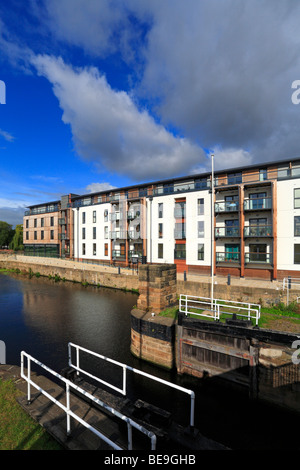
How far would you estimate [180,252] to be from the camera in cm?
3050

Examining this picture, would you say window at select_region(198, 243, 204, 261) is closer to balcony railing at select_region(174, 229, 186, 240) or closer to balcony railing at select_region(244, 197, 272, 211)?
balcony railing at select_region(174, 229, 186, 240)

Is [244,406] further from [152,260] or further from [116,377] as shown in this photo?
[152,260]

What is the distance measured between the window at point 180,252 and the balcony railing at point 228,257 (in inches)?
180

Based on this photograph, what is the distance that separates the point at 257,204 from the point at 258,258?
6.02 meters

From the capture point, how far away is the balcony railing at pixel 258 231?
24.1 m

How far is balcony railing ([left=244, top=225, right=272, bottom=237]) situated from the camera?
24.1 m

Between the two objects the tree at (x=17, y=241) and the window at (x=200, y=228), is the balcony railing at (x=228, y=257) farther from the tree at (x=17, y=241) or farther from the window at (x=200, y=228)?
the tree at (x=17, y=241)

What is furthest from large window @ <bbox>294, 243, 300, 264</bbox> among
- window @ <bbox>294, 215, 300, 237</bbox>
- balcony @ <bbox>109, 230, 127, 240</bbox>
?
balcony @ <bbox>109, 230, 127, 240</bbox>

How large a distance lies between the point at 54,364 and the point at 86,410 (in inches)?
303

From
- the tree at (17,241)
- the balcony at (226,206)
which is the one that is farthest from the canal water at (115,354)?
the tree at (17,241)

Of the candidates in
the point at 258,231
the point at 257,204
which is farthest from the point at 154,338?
the point at 257,204
